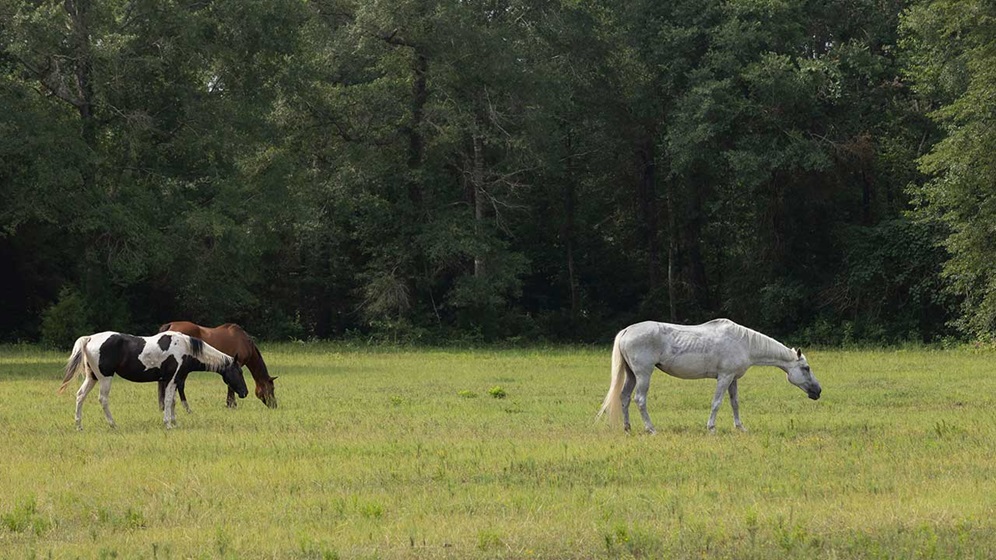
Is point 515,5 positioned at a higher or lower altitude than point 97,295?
higher

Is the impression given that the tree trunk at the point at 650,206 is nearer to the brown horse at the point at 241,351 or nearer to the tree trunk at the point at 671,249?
the tree trunk at the point at 671,249

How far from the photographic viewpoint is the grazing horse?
54.9 feet

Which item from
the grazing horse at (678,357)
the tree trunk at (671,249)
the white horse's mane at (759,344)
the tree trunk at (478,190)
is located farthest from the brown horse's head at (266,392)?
the tree trunk at (671,249)

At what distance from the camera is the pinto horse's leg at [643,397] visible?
1644 cm

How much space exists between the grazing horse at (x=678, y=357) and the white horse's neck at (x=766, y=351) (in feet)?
0.04

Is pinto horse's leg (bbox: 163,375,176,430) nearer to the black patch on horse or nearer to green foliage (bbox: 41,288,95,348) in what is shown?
the black patch on horse

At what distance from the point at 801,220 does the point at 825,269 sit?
2086 millimetres

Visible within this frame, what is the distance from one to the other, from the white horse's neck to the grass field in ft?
2.88

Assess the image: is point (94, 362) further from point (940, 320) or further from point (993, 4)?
point (940, 320)

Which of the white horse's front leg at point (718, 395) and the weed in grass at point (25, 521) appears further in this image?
the white horse's front leg at point (718, 395)

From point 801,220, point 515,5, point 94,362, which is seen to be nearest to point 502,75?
point 515,5

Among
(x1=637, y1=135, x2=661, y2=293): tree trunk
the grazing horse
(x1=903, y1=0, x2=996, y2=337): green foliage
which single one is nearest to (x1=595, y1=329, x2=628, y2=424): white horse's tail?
the grazing horse

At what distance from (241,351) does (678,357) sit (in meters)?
8.19

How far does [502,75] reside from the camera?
44.3 m
